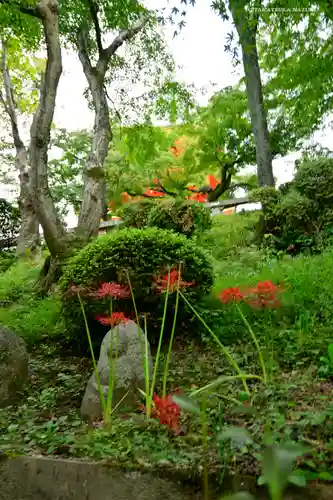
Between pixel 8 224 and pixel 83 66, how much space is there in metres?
6.54

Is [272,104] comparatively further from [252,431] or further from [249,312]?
[252,431]

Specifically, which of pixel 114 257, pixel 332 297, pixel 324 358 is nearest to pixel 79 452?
pixel 324 358

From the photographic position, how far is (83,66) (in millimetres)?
8656

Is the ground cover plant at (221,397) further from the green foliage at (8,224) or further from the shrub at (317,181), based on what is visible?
the green foliage at (8,224)

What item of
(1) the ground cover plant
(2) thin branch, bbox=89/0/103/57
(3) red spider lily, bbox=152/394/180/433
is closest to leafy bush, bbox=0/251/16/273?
(2) thin branch, bbox=89/0/103/57

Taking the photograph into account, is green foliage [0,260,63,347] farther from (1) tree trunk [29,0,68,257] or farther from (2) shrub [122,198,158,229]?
(2) shrub [122,198,158,229]

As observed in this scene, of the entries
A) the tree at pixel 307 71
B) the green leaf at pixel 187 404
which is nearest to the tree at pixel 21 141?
the tree at pixel 307 71

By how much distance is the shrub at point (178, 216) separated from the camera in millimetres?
7152

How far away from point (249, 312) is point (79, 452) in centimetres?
224

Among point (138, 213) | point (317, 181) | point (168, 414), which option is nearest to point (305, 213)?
point (317, 181)

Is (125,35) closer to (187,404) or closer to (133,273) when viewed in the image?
(133,273)

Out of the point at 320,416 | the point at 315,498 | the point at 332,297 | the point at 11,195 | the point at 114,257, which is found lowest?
the point at 315,498

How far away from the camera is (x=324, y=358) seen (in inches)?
119

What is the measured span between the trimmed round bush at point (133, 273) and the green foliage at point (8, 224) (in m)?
9.97
